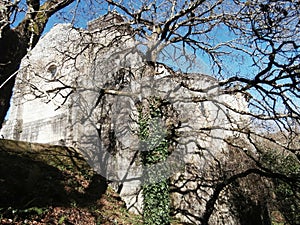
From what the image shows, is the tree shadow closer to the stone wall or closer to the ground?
the ground

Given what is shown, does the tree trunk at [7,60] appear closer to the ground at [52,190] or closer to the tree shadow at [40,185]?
the ground at [52,190]

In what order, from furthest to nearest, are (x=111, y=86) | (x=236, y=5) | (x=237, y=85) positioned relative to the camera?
(x=111, y=86)
(x=237, y=85)
(x=236, y=5)

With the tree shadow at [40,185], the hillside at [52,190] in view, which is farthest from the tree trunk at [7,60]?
the tree shadow at [40,185]

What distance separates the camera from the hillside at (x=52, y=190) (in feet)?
16.3

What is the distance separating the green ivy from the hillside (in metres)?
0.55

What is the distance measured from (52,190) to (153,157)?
246 centimetres

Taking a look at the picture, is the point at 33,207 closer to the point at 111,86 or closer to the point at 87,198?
the point at 87,198

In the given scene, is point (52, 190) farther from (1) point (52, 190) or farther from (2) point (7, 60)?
(2) point (7, 60)

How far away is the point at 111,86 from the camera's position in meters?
9.67

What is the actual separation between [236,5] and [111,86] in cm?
483

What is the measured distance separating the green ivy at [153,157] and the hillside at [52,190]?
1.81 feet

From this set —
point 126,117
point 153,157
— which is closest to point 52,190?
point 153,157

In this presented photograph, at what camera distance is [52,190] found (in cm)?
615

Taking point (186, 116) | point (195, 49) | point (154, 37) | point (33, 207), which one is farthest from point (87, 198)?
point (195, 49)
